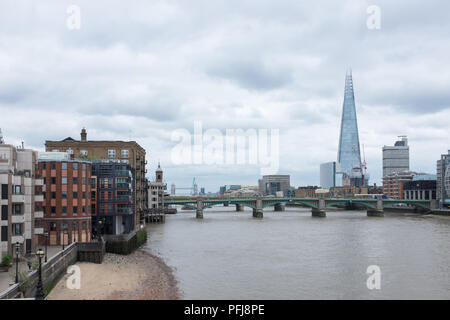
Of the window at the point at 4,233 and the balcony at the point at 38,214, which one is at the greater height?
the balcony at the point at 38,214

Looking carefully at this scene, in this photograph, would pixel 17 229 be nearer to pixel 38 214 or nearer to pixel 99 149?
pixel 38 214

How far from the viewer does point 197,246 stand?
6738 centimetres

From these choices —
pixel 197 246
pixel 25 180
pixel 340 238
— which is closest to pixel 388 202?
pixel 340 238

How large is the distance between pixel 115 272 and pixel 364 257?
29666mm

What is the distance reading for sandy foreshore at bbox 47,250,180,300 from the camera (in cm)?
3556

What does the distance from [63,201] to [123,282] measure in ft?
67.2

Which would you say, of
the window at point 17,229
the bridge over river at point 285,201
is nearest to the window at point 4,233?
the window at point 17,229

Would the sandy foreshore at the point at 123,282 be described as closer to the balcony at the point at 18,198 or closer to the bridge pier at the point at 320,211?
the balcony at the point at 18,198

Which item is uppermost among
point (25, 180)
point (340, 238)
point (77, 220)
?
point (25, 180)

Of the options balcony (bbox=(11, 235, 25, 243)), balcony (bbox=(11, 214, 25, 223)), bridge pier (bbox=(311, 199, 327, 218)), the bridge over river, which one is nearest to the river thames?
balcony (bbox=(11, 235, 25, 243))

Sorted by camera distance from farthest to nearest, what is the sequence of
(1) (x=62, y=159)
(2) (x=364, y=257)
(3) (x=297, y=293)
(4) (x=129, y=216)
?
(4) (x=129, y=216) < (1) (x=62, y=159) < (2) (x=364, y=257) < (3) (x=297, y=293)

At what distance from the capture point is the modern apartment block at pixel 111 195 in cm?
6912

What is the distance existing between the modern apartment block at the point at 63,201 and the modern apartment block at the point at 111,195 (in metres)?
10.4
